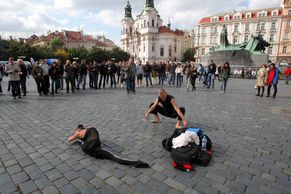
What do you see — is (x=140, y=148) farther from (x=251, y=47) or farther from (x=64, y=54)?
(x=64, y=54)

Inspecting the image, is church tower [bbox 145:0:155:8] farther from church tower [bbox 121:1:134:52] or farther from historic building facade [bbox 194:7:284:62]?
historic building facade [bbox 194:7:284:62]

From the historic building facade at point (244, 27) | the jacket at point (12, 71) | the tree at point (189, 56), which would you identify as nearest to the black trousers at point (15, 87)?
the jacket at point (12, 71)

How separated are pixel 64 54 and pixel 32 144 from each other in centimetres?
6518

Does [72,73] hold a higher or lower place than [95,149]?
higher

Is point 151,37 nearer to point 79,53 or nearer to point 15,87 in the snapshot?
point 79,53

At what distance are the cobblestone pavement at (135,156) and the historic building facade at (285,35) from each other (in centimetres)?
8122

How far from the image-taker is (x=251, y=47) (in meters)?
26.7

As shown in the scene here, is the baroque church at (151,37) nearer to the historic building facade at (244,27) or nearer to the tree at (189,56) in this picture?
the tree at (189,56)

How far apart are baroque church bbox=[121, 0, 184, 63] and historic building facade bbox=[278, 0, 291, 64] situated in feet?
139

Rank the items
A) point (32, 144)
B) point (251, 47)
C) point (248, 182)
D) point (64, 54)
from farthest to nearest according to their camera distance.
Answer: point (64, 54), point (251, 47), point (32, 144), point (248, 182)

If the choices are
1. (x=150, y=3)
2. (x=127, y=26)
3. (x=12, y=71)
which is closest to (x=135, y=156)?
(x=12, y=71)

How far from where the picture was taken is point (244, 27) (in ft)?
257

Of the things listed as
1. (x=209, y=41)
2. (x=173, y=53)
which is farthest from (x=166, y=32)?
(x=209, y=41)

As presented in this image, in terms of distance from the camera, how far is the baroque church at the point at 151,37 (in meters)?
94.1
